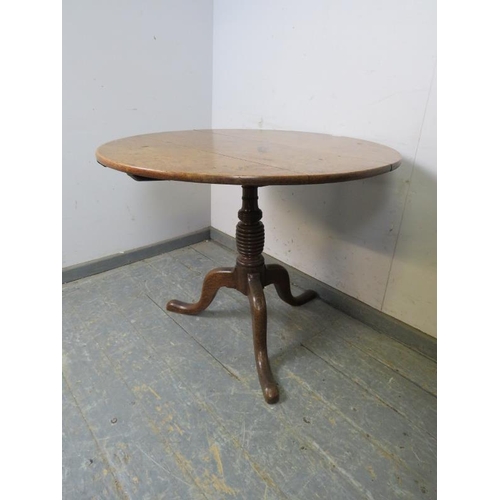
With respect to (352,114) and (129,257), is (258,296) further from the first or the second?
(129,257)

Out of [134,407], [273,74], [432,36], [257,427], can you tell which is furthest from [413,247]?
[134,407]

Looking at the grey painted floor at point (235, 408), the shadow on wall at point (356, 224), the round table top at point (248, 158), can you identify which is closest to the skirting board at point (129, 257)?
the grey painted floor at point (235, 408)

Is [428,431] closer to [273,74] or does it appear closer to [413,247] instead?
[413,247]

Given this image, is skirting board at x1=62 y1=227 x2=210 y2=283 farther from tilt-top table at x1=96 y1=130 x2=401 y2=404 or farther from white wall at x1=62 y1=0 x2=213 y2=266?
tilt-top table at x1=96 y1=130 x2=401 y2=404

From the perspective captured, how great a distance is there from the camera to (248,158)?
937 millimetres

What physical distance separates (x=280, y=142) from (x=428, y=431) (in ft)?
3.25

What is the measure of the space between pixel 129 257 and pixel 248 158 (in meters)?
1.28

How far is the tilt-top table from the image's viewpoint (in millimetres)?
790

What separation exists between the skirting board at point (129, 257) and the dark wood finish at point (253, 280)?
1.85 feet

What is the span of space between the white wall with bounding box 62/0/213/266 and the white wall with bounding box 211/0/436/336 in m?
0.20

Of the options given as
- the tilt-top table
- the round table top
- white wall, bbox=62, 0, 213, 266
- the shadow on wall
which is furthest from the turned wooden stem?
white wall, bbox=62, 0, 213, 266

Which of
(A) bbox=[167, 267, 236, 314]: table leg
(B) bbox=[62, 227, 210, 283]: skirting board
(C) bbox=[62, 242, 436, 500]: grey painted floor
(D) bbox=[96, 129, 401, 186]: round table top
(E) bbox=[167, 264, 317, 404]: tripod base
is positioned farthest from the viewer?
(B) bbox=[62, 227, 210, 283]: skirting board

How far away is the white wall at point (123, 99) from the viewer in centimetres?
157

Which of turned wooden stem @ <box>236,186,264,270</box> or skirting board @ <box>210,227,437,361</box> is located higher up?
turned wooden stem @ <box>236,186,264,270</box>
